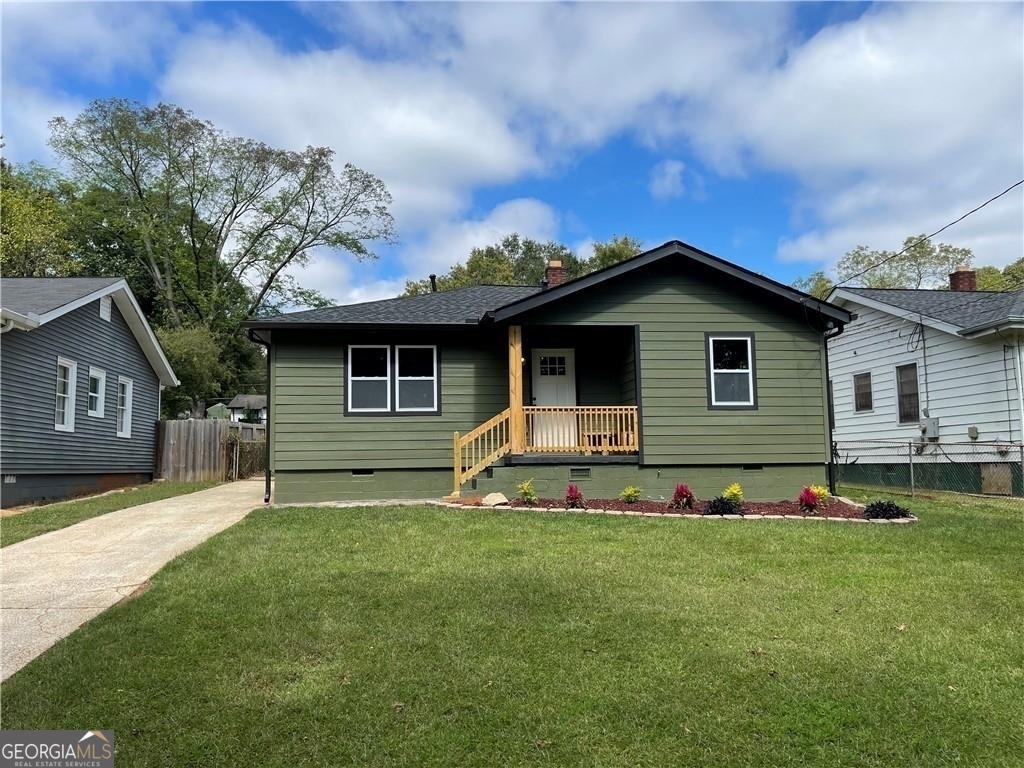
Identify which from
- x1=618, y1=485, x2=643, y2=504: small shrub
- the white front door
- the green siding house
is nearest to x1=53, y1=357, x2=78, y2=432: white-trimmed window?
the green siding house

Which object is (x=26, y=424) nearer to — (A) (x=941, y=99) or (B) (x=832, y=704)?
(B) (x=832, y=704)

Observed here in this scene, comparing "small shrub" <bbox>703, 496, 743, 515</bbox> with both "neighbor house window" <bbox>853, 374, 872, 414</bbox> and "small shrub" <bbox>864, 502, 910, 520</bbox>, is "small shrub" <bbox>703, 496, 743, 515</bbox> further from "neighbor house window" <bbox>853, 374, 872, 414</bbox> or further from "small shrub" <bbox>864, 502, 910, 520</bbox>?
"neighbor house window" <bbox>853, 374, 872, 414</bbox>

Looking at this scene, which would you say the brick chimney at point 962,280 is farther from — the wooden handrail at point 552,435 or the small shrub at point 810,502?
the wooden handrail at point 552,435

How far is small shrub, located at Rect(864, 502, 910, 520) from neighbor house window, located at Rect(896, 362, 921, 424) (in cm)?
645

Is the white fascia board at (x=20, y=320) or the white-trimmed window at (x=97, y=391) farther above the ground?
the white fascia board at (x=20, y=320)

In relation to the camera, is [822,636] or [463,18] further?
[463,18]

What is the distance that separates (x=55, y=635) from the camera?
15.7 feet

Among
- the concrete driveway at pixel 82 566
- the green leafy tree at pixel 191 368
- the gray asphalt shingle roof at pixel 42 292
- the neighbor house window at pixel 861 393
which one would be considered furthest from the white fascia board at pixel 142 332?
the neighbor house window at pixel 861 393

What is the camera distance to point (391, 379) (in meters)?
12.5

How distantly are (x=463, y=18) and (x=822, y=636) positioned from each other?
26.7 ft

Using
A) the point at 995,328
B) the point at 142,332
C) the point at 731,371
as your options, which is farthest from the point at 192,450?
the point at 995,328

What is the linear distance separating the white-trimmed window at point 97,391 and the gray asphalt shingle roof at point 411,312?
19.4ft

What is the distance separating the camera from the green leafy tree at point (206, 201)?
32188mm

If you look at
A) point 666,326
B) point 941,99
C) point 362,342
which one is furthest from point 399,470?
point 941,99
